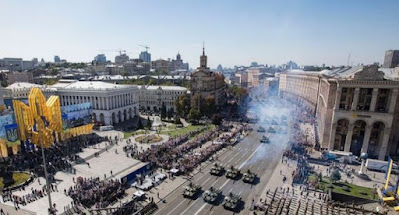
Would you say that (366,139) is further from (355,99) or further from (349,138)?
(355,99)

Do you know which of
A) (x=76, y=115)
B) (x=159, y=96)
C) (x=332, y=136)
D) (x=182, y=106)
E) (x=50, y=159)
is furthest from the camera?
(x=159, y=96)

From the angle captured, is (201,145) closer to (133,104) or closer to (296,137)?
(296,137)

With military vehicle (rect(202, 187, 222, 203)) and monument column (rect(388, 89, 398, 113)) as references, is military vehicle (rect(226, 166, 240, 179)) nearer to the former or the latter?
military vehicle (rect(202, 187, 222, 203))

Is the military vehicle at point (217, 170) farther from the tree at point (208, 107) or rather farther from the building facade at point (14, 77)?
the building facade at point (14, 77)

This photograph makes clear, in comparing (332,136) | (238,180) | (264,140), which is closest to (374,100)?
(332,136)

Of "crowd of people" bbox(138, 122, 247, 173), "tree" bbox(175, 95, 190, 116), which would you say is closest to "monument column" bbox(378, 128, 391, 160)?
"crowd of people" bbox(138, 122, 247, 173)

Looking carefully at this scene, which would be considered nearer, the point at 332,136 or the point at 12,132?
the point at 12,132

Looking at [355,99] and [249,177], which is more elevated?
[355,99]
